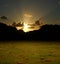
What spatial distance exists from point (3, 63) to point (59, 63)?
17.7 feet

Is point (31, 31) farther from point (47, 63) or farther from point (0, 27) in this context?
point (47, 63)

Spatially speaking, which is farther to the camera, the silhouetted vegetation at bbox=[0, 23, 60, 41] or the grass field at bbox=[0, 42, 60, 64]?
the silhouetted vegetation at bbox=[0, 23, 60, 41]

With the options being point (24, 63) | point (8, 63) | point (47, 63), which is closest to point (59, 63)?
point (47, 63)

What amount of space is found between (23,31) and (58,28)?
29.2 m

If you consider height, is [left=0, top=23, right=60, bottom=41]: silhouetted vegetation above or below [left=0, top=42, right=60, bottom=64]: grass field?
above

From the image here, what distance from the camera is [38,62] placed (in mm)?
24797

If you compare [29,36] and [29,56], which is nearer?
[29,56]

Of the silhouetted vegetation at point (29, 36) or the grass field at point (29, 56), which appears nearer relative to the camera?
the grass field at point (29, 56)

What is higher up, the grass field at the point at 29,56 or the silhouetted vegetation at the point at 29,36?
the silhouetted vegetation at the point at 29,36

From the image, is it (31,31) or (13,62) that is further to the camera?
(31,31)

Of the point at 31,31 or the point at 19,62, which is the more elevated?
the point at 31,31

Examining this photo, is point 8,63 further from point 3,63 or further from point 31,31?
point 31,31

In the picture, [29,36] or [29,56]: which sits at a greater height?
[29,36]

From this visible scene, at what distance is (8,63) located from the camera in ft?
79.8
